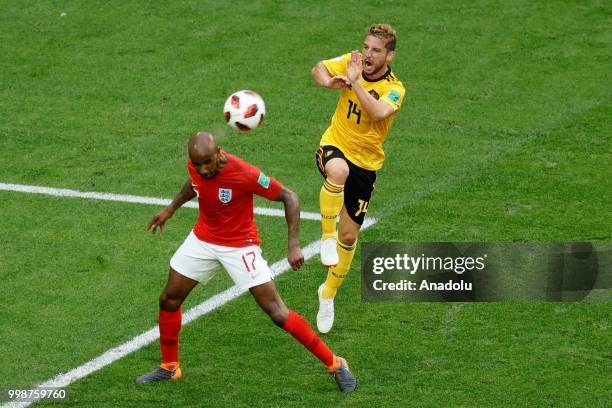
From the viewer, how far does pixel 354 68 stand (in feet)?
35.1

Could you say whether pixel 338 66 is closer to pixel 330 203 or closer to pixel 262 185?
pixel 330 203

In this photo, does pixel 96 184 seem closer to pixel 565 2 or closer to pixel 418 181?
pixel 418 181

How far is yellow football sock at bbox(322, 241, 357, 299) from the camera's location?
11250mm

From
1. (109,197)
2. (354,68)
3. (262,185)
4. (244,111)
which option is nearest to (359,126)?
(354,68)

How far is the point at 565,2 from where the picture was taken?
2017cm

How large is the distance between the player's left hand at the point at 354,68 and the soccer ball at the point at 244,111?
3.65 ft

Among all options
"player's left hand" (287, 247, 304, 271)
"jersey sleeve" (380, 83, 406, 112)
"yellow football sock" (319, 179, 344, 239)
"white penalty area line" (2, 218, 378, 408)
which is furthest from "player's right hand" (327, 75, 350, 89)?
"white penalty area line" (2, 218, 378, 408)

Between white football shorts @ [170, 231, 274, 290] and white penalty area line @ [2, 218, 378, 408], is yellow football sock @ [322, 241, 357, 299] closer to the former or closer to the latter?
white penalty area line @ [2, 218, 378, 408]

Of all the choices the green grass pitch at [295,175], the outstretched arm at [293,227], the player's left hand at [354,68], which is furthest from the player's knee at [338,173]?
the outstretched arm at [293,227]

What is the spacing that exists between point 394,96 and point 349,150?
701 mm

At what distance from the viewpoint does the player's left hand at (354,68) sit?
35.1 ft

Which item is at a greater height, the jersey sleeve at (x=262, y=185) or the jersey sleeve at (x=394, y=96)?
the jersey sleeve at (x=394, y=96)

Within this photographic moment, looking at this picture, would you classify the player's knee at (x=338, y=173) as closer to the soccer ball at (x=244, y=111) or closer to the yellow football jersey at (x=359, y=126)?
the yellow football jersey at (x=359, y=126)

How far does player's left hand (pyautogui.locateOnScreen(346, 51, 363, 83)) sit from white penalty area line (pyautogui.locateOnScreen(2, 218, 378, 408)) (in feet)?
8.39
